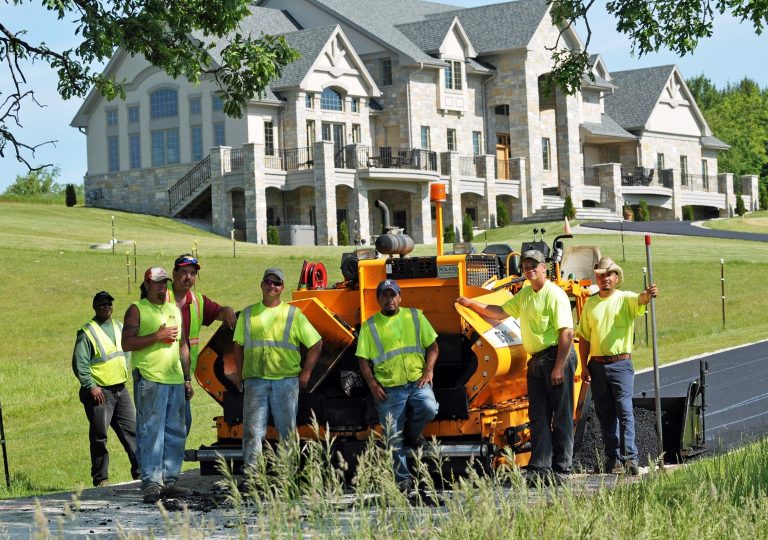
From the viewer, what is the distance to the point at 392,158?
5841 cm

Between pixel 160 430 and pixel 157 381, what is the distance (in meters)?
0.41

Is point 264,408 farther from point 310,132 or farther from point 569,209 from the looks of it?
point 569,209

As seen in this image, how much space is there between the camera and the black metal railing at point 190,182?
Result: 189ft

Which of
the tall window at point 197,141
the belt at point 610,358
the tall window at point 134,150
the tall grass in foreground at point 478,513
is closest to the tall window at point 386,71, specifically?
the tall window at point 197,141

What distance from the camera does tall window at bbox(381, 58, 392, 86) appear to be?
6247 centimetres

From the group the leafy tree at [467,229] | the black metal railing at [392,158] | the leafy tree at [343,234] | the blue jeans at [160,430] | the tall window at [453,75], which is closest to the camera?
the blue jeans at [160,430]

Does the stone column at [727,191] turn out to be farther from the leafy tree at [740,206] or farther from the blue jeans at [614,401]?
the blue jeans at [614,401]

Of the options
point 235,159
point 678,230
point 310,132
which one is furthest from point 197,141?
point 678,230

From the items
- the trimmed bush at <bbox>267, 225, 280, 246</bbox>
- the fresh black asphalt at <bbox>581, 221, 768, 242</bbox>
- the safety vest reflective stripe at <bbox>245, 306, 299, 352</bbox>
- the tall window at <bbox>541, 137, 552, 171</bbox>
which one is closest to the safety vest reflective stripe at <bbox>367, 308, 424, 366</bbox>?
the safety vest reflective stripe at <bbox>245, 306, 299, 352</bbox>

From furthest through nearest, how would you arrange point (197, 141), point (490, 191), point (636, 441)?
point (490, 191) < point (197, 141) < point (636, 441)

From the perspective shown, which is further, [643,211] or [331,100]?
[643,211]

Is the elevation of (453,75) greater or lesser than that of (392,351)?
greater

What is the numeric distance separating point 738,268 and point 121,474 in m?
28.3

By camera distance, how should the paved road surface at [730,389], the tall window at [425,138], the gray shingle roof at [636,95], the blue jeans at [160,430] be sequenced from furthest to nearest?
the gray shingle roof at [636,95]
the tall window at [425,138]
the paved road surface at [730,389]
the blue jeans at [160,430]
